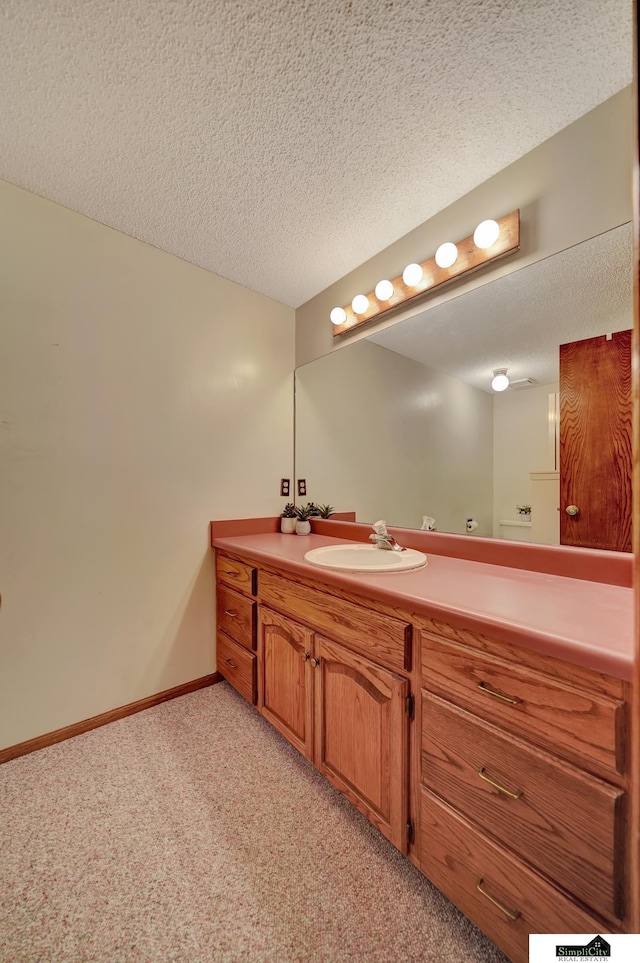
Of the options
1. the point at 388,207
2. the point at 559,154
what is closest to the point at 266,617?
the point at 388,207

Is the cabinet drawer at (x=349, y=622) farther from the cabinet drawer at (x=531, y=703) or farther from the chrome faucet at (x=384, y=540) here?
→ the chrome faucet at (x=384, y=540)

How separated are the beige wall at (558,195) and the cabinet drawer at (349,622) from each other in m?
1.32

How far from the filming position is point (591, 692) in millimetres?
656

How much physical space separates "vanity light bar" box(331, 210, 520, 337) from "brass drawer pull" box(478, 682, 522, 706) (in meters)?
1.41

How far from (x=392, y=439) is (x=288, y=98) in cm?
131

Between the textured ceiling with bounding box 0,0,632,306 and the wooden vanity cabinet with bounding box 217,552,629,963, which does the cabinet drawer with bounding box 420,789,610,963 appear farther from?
the textured ceiling with bounding box 0,0,632,306

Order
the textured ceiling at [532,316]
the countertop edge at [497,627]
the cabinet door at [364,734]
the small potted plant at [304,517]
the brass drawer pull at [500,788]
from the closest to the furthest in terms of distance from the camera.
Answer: the countertop edge at [497,627] → the brass drawer pull at [500,788] → the cabinet door at [364,734] → the textured ceiling at [532,316] → the small potted plant at [304,517]

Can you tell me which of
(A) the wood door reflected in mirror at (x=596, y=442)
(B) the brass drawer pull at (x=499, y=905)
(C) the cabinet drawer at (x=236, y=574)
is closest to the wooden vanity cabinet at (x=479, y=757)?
(B) the brass drawer pull at (x=499, y=905)

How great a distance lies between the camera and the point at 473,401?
150 centimetres

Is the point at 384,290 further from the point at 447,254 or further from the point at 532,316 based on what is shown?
the point at 532,316

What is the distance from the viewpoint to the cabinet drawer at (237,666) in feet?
5.45

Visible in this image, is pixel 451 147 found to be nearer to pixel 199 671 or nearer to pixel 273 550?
pixel 273 550

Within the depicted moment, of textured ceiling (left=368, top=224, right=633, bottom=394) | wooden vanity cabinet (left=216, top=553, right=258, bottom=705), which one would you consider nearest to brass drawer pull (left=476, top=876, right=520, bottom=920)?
wooden vanity cabinet (left=216, top=553, right=258, bottom=705)

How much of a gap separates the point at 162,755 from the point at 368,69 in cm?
250
